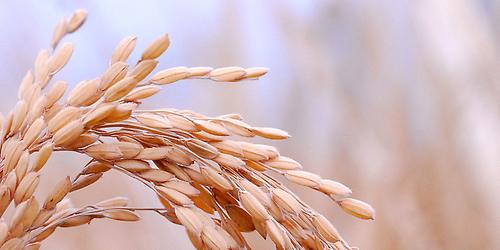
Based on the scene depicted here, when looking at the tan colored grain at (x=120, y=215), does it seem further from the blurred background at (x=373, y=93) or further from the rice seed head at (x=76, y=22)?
the blurred background at (x=373, y=93)

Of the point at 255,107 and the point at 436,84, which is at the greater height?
the point at 436,84

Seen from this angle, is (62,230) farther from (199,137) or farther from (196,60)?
(199,137)

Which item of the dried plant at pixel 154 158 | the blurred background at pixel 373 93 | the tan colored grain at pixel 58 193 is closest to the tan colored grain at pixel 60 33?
the dried plant at pixel 154 158

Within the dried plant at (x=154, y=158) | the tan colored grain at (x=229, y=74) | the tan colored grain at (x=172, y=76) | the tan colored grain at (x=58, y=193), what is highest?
the tan colored grain at (x=229, y=74)

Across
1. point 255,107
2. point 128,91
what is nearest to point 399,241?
point 255,107

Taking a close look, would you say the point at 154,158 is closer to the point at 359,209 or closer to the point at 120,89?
the point at 120,89

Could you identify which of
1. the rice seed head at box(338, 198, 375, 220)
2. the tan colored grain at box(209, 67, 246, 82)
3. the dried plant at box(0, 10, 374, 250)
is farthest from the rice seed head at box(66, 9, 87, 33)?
the rice seed head at box(338, 198, 375, 220)
